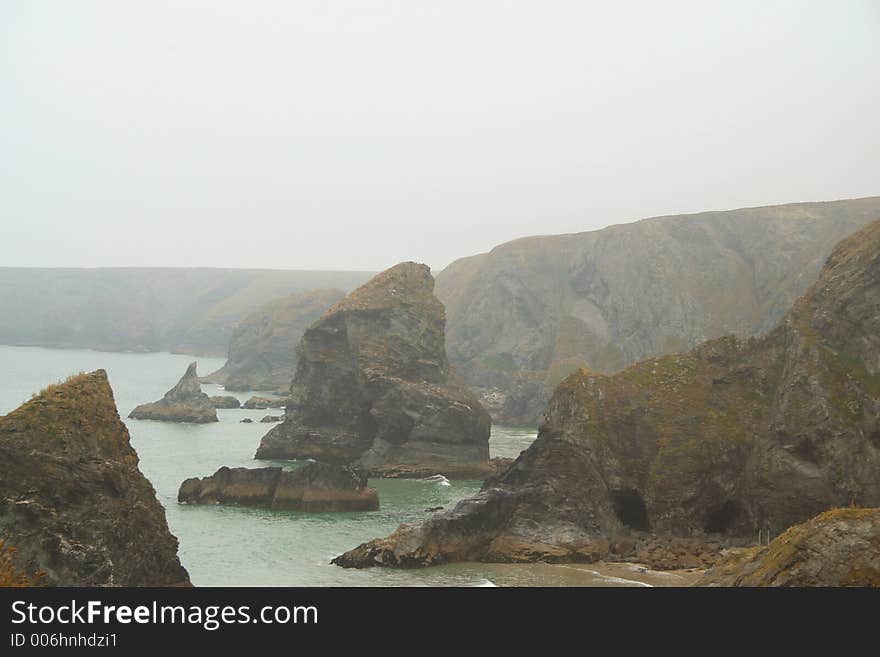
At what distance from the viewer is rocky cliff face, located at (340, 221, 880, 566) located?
143ft

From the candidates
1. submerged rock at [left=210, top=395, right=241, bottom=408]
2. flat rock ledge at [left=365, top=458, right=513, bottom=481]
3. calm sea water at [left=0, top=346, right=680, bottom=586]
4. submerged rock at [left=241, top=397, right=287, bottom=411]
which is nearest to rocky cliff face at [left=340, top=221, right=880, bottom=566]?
calm sea water at [left=0, top=346, right=680, bottom=586]

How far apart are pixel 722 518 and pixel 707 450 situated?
13.1 feet

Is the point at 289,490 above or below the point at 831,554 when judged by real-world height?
below

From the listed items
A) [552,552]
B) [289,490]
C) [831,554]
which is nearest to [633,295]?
[289,490]

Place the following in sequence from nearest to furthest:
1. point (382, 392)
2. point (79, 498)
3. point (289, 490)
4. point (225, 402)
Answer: point (79, 498) < point (289, 490) < point (382, 392) < point (225, 402)

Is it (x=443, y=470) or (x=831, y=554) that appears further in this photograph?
(x=443, y=470)

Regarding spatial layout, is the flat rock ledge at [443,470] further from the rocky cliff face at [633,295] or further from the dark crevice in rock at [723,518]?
the rocky cliff face at [633,295]

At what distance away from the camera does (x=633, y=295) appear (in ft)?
529

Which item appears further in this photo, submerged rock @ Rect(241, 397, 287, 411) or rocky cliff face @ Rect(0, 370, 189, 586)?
submerged rock @ Rect(241, 397, 287, 411)

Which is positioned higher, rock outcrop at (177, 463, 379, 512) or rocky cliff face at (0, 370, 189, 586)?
rocky cliff face at (0, 370, 189, 586)

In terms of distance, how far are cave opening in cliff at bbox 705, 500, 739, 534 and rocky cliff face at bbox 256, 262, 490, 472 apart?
3579 cm

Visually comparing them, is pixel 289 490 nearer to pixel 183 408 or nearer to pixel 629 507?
pixel 629 507

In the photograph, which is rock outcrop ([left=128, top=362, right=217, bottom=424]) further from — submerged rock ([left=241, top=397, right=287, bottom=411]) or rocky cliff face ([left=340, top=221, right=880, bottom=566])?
rocky cliff face ([left=340, top=221, right=880, bottom=566])

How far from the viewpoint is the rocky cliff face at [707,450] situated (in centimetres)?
4362
